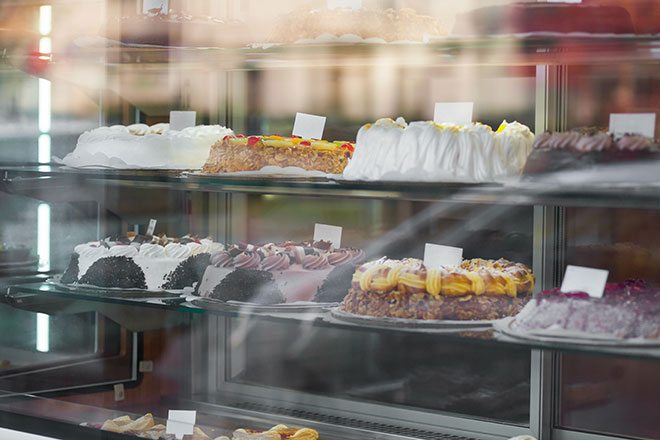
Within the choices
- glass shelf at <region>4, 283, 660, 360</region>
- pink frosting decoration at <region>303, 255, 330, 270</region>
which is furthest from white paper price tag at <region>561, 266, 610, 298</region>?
pink frosting decoration at <region>303, 255, 330, 270</region>

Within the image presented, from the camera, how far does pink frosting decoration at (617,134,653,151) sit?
183cm

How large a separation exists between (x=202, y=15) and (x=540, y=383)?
1399 millimetres

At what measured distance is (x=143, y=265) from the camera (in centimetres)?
252

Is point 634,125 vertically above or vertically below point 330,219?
above

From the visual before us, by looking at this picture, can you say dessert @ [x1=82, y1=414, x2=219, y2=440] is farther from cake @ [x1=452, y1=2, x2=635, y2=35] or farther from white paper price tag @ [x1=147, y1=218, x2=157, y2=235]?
cake @ [x1=452, y1=2, x2=635, y2=35]

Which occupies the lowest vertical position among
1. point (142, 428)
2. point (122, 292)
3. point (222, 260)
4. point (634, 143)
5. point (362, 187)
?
point (142, 428)

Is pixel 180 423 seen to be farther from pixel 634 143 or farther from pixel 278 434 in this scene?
pixel 634 143

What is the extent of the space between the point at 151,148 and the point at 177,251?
31cm

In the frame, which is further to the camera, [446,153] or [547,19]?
[446,153]

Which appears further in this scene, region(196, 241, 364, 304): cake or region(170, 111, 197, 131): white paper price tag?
region(170, 111, 197, 131): white paper price tag

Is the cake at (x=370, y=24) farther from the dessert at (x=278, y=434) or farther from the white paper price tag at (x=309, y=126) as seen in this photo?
the dessert at (x=278, y=434)

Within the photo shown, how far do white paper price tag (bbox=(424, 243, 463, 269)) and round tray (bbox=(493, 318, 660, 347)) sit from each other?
418 millimetres

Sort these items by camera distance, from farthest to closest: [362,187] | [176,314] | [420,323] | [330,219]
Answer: [176,314] < [330,219] < [362,187] < [420,323]

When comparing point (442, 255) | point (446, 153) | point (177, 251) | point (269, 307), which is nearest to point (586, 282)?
point (446, 153)
